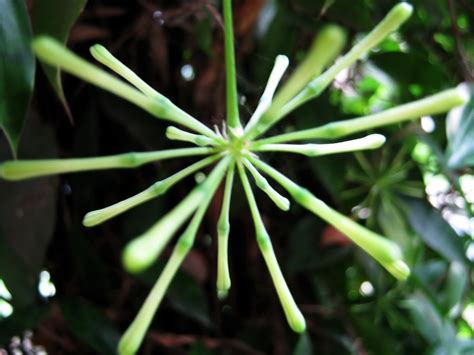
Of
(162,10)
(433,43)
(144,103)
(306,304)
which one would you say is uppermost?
(433,43)

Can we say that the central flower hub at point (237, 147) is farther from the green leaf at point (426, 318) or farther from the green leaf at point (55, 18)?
the green leaf at point (426, 318)

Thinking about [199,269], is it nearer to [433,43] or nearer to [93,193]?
[93,193]

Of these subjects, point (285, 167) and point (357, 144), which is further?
point (285, 167)

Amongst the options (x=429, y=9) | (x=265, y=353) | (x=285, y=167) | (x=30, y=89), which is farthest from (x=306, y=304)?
(x=30, y=89)

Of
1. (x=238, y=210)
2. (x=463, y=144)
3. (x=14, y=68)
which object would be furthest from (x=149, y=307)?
(x=238, y=210)

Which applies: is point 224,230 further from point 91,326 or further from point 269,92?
point 91,326

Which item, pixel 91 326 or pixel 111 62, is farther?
pixel 91 326

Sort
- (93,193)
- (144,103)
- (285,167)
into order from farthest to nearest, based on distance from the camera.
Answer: (93,193) < (285,167) < (144,103)
